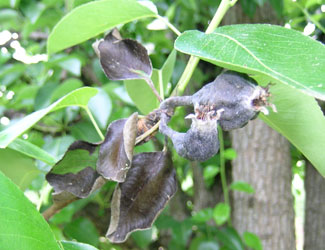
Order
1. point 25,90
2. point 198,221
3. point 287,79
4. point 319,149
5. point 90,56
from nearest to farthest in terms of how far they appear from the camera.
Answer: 1. point 287,79
2. point 319,149
3. point 25,90
4. point 198,221
5. point 90,56

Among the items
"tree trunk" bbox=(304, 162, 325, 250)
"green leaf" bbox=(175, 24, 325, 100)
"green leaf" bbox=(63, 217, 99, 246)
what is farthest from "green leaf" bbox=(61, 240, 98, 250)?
"tree trunk" bbox=(304, 162, 325, 250)

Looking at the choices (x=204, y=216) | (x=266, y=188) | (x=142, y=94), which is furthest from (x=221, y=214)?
(x=142, y=94)

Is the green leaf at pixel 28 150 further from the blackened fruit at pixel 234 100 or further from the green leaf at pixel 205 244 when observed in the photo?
the green leaf at pixel 205 244

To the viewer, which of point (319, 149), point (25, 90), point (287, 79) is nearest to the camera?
point (287, 79)

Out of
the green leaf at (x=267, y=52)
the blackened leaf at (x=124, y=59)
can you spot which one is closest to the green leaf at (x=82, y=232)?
the blackened leaf at (x=124, y=59)

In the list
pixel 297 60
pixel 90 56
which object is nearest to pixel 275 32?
pixel 297 60

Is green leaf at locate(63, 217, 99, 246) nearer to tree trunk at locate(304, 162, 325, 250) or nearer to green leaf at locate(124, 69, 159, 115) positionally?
green leaf at locate(124, 69, 159, 115)

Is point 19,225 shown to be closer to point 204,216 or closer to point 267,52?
point 267,52

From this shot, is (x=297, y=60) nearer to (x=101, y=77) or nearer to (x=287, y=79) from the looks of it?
(x=287, y=79)
